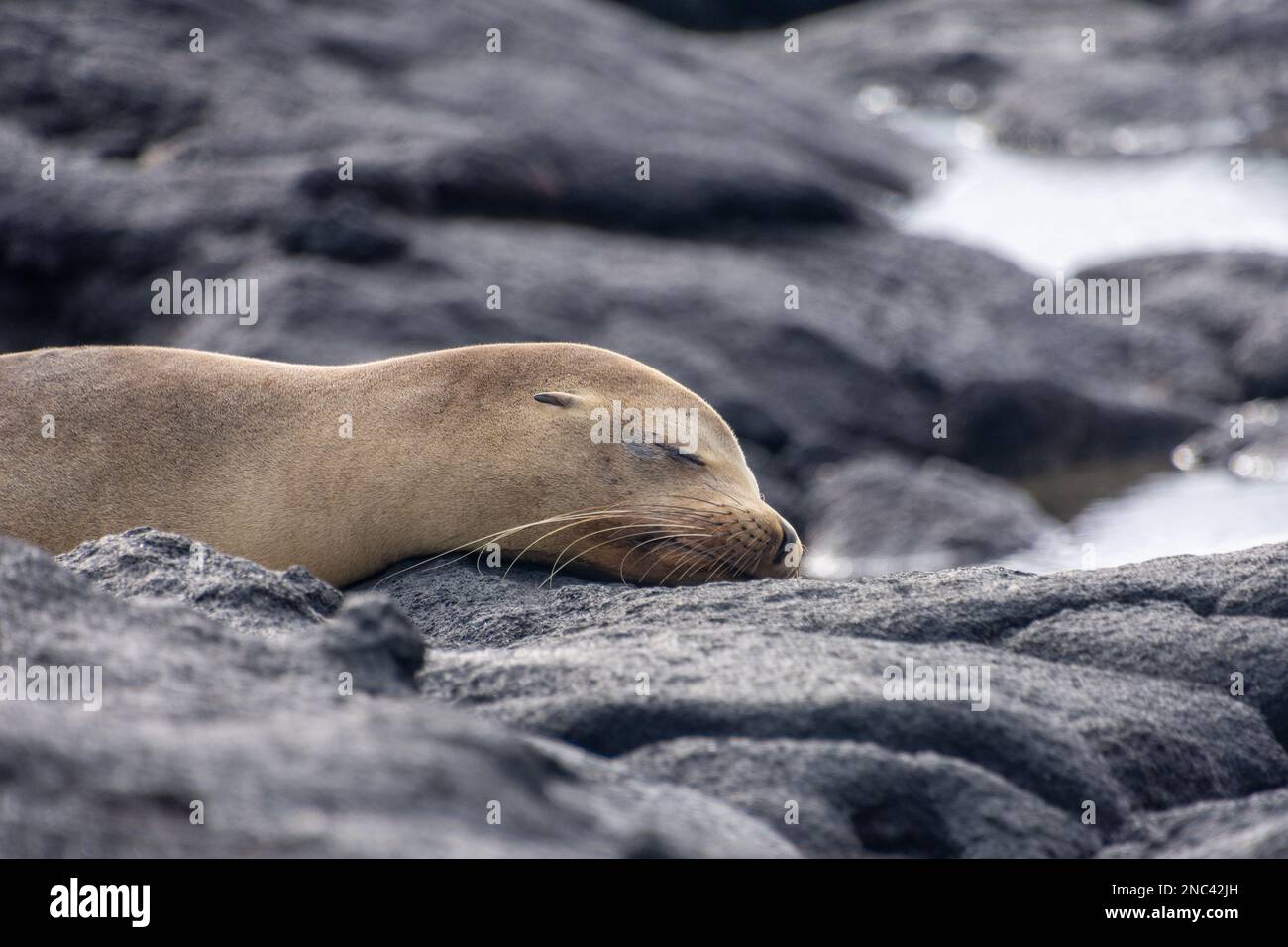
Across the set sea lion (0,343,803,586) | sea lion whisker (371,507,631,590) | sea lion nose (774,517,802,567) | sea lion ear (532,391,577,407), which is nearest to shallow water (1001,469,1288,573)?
sea lion nose (774,517,802,567)

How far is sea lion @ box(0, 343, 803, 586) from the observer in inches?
198

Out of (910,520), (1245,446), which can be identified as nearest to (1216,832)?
(910,520)

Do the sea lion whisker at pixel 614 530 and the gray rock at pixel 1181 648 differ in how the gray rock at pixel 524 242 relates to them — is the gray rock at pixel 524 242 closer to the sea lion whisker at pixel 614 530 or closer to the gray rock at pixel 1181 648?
the sea lion whisker at pixel 614 530

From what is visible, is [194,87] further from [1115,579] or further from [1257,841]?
[1257,841]

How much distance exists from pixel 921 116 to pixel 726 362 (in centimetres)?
1339

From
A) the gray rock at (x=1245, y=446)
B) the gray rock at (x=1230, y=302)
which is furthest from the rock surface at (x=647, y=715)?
the gray rock at (x=1230, y=302)

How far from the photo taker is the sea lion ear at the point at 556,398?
17.2 feet

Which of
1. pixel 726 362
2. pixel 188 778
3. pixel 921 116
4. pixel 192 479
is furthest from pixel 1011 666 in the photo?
pixel 921 116

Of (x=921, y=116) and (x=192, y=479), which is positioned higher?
(x=921, y=116)

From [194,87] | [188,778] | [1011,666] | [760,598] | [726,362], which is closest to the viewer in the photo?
[188,778]

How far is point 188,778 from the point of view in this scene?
7.32ft

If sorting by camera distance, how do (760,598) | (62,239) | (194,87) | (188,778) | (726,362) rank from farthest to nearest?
(194,87), (726,362), (62,239), (760,598), (188,778)

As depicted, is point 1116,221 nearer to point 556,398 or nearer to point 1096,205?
point 1096,205
